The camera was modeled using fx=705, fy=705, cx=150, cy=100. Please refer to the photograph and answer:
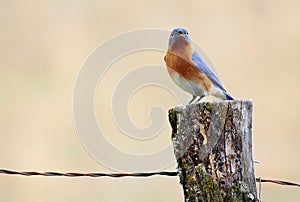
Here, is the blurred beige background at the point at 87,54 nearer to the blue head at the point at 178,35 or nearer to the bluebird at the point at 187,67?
the bluebird at the point at 187,67

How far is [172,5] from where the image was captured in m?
8.73

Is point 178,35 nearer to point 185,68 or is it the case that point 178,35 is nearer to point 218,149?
point 185,68

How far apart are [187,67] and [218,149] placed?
0.79 metres

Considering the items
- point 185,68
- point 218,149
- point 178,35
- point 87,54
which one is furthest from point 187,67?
point 87,54

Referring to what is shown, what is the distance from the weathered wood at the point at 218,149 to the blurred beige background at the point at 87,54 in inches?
147

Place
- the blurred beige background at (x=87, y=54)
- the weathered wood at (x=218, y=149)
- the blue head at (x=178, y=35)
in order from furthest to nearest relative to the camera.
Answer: the blurred beige background at (x=87, y=54), the blue head at (x=178, y=35), the weathered wood at (x=218, y=149)

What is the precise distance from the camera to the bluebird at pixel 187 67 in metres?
3.21

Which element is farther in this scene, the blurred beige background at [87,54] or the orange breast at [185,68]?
the blurred beige background at [87,54]

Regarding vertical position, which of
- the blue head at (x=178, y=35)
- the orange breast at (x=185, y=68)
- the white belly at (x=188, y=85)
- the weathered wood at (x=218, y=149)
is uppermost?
the blue head at (x=178, y=35)

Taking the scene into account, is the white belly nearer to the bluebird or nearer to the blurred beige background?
the bluebird

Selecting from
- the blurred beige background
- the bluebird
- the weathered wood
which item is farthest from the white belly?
the blurred beige background

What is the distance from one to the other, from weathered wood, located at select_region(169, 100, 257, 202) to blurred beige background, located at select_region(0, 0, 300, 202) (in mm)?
3736

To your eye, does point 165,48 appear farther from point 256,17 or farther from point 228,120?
point 256,17

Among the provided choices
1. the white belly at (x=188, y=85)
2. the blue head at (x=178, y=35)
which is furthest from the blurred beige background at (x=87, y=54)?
the blue head at (x=178, y=35)
